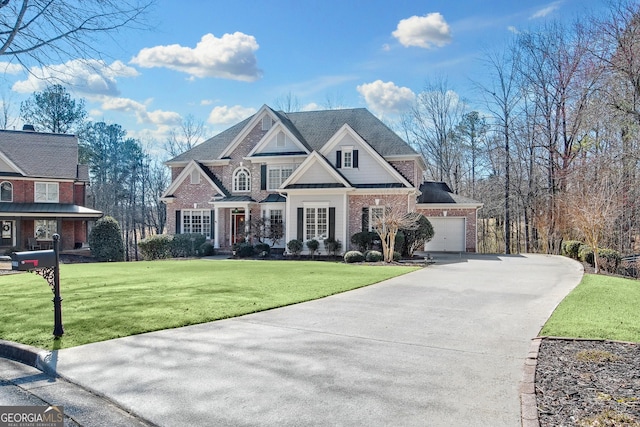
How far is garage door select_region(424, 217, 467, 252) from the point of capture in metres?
26.9

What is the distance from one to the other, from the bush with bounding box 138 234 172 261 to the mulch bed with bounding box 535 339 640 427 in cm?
2196

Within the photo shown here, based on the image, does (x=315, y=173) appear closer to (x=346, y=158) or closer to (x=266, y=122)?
(x=346, y=158)

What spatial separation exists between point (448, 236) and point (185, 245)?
15917 millimetres

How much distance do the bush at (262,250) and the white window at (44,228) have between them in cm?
1694

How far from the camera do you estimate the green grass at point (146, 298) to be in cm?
667

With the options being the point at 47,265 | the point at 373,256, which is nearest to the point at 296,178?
the point at 373,256

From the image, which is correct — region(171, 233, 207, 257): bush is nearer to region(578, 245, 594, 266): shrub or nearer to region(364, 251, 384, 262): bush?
region(364, 251, 384, 262): bush

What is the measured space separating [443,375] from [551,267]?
571 inches

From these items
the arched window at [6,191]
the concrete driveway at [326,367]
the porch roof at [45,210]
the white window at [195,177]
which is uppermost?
the white window at [195,177]

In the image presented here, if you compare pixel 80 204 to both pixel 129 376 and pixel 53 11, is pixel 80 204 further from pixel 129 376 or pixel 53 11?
pixel 129 376

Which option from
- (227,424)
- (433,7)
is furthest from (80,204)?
(227,424)

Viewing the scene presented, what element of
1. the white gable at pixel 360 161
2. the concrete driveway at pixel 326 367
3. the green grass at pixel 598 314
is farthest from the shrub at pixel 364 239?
the concrete driveway at pixel 326 367

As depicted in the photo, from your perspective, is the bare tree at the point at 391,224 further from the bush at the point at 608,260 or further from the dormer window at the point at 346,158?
the bush at the point at 608,260

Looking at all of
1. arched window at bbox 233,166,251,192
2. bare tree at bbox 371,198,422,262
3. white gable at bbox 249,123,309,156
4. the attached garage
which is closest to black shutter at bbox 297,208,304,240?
white gable at bbox 249,123,309,156
